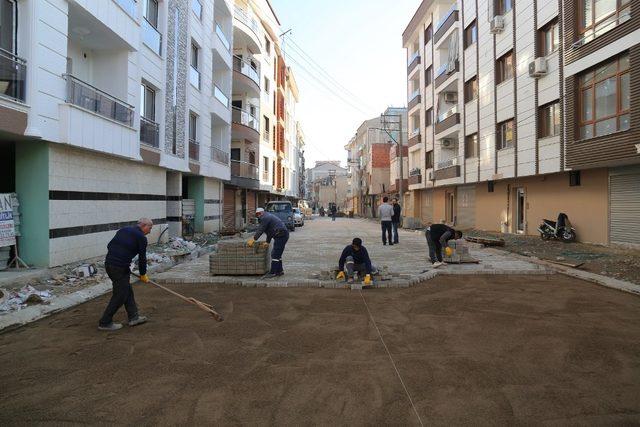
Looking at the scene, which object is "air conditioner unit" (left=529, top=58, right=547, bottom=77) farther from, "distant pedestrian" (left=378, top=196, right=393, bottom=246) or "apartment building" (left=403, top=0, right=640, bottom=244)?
"distant pedestrian" (left=378, top=196, right=393, bottom=246)

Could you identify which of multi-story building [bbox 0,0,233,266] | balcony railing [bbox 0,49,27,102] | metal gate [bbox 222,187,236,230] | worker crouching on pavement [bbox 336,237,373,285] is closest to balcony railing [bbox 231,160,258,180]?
metal gate [bbox 222,187,236,230]

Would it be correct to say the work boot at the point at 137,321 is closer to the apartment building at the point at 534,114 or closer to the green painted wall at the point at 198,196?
the apartment building at the point at 534,114

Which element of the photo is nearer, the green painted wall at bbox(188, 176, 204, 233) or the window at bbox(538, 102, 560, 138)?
the window at bbox(538, 102, 560, 138)

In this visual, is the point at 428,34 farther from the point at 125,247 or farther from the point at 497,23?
the point at 125,247

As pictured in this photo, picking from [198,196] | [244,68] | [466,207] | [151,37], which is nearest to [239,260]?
[151,37]

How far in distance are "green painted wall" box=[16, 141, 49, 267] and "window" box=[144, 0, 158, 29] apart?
23.1 feet

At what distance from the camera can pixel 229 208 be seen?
86.7 feet

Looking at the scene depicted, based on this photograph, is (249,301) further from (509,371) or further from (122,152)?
(122,152)

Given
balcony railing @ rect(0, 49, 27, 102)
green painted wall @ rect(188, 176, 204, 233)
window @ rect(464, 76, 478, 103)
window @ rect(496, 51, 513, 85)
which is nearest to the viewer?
balcony railing @ rect(0, 49, 27, 102)

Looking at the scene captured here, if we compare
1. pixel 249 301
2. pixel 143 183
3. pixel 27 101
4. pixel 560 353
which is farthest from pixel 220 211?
pixel 560 353

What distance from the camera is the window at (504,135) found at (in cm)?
2025

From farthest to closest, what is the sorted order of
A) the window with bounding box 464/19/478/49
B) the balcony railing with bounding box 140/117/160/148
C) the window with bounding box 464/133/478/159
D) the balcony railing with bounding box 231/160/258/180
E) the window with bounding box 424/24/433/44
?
the window with bounding box 424/24/433/44 → the balcony railing with bounding box 231/160/258/180 → the window with bounding box 464/133/478/159 → the window with bounding box 464/19/478/49 → the balcony railing with bounding box 140/117/160/148

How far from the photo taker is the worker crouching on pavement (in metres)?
8.67

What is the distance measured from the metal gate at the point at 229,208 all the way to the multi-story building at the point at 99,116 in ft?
17.1
